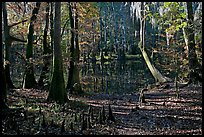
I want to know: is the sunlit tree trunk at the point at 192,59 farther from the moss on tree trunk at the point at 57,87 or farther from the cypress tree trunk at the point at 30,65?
the cypress tree trunk at the point at 30,65

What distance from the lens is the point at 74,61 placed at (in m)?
19.8

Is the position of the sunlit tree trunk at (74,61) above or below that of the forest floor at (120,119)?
above

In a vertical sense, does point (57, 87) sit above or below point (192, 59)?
below

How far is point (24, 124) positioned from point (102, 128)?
2.56 meters

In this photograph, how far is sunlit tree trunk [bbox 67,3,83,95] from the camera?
1923cm

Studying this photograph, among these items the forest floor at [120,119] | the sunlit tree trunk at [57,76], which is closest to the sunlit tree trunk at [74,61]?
the sunlit tree trunk at [57,76]

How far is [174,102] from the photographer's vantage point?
14.1 metres

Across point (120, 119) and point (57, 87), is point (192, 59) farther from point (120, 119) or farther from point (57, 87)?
point (57, 87)

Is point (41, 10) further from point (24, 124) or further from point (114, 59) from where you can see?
point (114, 59)

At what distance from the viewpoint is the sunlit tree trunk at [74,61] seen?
19.2m

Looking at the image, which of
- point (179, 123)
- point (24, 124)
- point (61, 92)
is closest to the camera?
point (24, 124)

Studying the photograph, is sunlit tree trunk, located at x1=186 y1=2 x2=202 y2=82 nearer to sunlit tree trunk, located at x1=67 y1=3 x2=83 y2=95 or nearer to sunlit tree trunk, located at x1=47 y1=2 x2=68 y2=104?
sunlit tree trunk, located at x1=47 y1=2 x2=68 y2=104

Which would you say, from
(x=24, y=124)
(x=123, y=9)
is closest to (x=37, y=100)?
(x=24, y=124)

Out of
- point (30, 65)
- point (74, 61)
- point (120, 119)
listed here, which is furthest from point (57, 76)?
point (30, 65)
